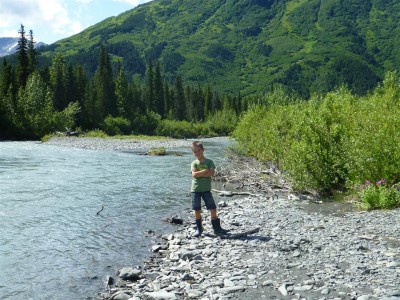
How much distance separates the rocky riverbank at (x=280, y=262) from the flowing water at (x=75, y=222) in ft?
4.43

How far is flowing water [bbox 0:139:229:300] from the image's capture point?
11.7 meters

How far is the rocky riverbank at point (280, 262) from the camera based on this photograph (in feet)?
30.5

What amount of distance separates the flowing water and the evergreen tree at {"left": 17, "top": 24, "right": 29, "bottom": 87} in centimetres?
6824

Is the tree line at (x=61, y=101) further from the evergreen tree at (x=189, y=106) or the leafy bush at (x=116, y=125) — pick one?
the evergreen tree at (x=189, y=106)

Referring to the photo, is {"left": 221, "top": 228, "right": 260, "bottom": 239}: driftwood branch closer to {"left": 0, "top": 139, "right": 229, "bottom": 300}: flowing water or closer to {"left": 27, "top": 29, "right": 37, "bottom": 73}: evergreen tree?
{"left": 0, "top": 139, "right": 229, "bottom": 300}: flowing water

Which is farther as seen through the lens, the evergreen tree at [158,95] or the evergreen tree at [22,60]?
the evergreen tree at [158,95]

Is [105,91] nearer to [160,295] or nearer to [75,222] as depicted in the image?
[75,222]

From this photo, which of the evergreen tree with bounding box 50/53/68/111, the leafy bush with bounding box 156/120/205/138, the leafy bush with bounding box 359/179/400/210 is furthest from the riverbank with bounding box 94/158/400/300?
the leafy bush with bounding box 156/120/205/138

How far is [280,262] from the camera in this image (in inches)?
445

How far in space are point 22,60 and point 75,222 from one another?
298 ft

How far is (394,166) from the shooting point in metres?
18.8

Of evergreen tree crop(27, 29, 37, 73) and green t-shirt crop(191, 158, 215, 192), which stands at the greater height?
evergreen tree crop(27, 29, 37, 73)

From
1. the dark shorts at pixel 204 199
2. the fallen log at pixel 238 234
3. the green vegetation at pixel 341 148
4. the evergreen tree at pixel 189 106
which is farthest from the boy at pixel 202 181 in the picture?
the evergreen tree at pixel 189 106

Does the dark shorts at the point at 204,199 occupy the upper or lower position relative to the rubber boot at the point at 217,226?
upper
